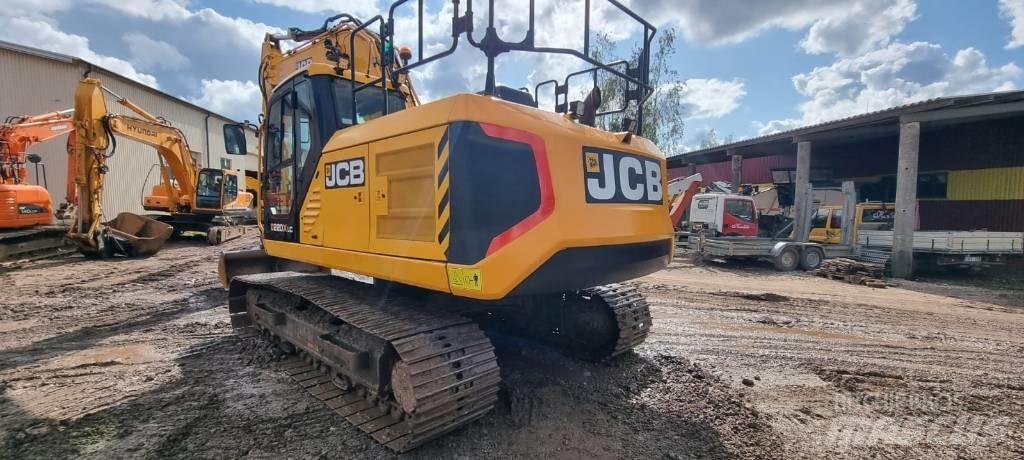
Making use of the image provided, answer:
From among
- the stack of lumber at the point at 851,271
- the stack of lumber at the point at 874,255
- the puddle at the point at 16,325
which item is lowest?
Answer: the puddle at the point at 16,325

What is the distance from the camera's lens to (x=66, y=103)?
16.7m

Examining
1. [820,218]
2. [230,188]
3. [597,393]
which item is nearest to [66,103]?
[230,188]

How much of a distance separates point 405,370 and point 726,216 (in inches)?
540

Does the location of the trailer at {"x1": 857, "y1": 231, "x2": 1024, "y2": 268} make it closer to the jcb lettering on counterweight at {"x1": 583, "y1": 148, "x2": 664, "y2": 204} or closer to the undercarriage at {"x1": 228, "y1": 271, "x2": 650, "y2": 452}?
the undercarriage at {"x1": 228, "y1": 271, "x2": 650, "y2": 452}

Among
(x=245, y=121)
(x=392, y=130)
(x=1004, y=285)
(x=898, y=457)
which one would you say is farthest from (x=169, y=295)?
(x=1004, y=285)

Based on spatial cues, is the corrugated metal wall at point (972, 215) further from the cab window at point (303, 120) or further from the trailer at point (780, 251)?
the cab window at point (303, 120)

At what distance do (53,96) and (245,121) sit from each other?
1772 cm

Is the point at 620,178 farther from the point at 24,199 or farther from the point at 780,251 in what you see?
the point at 24,199

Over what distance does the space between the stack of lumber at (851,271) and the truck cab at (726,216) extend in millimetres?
3180

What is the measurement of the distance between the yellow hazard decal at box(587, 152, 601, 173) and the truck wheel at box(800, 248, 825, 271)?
1199 cm

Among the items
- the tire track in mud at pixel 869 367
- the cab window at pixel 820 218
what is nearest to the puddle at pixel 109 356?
the tire track in mud at pixel 869 367

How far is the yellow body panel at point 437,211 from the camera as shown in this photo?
2.46m

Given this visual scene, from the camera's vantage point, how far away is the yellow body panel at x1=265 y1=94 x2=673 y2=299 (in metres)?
2.46

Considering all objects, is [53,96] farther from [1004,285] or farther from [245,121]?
[1004,285]
